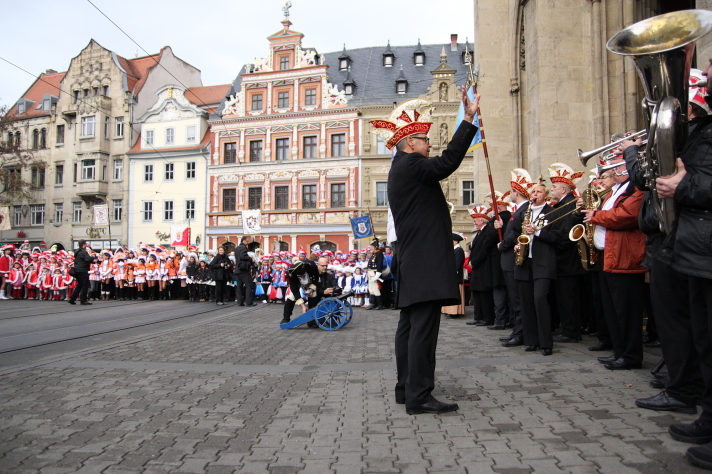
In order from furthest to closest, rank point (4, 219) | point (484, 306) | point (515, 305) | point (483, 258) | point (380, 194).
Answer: point (380, 194), point (4, 219), point (484, 306), point (483, 258), point (515, 305)

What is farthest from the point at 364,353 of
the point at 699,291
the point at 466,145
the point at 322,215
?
the point at 322,215

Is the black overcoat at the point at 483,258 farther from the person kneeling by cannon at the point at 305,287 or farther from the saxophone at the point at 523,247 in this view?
the person kneeling by cannon at the point at 305,287

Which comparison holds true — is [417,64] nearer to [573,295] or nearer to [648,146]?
[573,295]

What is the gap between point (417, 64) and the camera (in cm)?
4600

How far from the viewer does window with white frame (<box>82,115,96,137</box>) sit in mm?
47781

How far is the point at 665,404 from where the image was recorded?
3938mm

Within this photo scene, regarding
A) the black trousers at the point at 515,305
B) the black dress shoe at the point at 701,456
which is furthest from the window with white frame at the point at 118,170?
the black dress shoe at the point at 701,456

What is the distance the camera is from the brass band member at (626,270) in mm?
5289

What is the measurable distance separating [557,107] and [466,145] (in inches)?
302

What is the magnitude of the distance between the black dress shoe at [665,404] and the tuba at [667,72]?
130 cm

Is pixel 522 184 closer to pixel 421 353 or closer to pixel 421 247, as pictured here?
pixel 421 247

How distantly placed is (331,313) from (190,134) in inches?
1561

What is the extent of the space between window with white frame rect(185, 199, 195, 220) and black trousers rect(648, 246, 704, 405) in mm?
43885

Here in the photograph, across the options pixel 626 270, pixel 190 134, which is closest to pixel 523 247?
pixel 626 270
